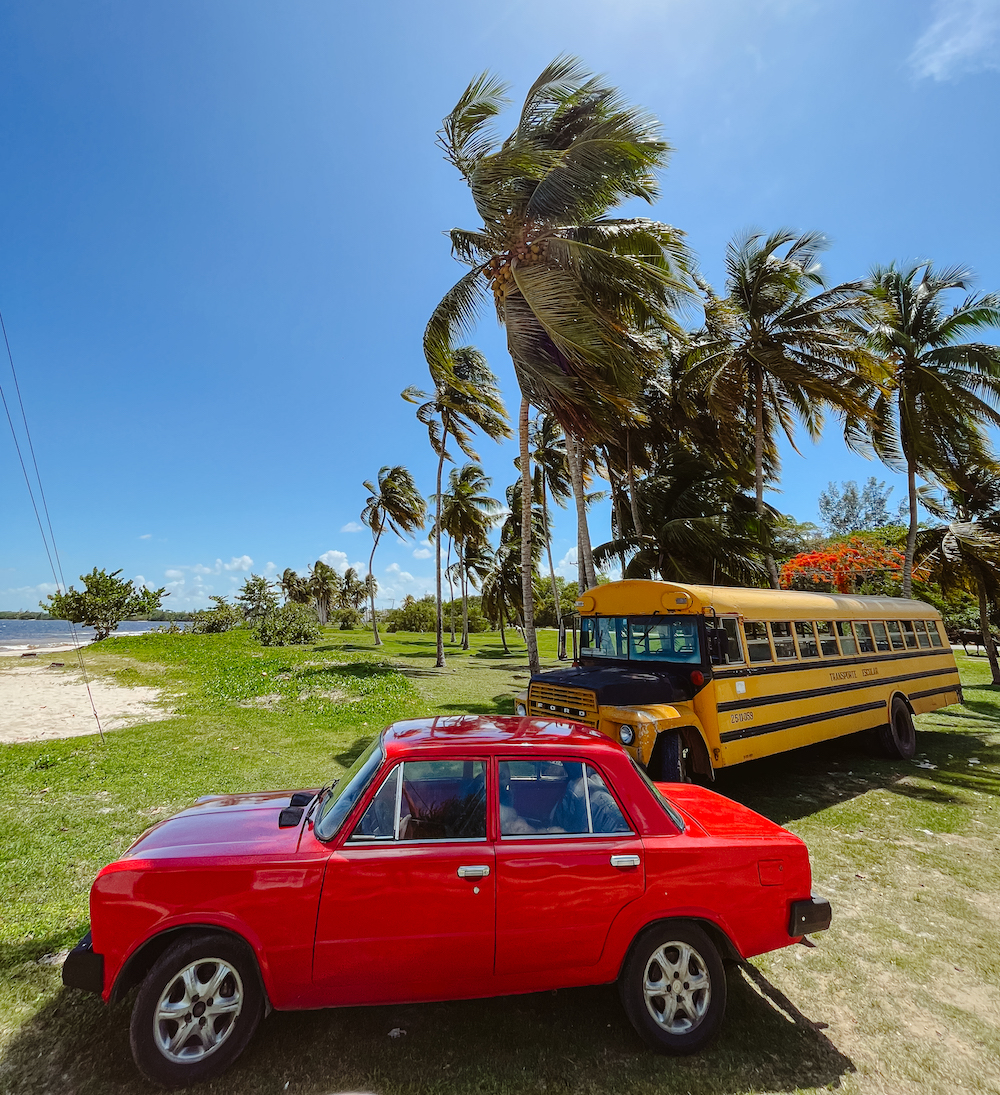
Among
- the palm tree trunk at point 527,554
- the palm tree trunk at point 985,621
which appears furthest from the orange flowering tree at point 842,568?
the palm tree trunk at point 527,554

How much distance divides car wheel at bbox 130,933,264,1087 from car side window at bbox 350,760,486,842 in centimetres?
86

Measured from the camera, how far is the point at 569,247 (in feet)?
36.5

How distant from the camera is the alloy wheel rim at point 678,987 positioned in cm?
312

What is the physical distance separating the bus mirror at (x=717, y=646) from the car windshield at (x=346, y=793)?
4.88 meters

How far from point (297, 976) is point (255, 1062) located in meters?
0.64

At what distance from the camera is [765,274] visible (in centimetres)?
1524

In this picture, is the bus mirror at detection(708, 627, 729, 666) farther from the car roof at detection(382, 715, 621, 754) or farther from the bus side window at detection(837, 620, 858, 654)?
the car roof at detection(382, 715, 621, 754)

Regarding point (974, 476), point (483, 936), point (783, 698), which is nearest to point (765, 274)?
point (974, 476)

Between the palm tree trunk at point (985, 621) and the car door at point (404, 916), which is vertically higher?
the palm tree trunk at point (985, 621)

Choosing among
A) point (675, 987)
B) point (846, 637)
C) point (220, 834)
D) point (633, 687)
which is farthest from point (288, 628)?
point (675, 987)

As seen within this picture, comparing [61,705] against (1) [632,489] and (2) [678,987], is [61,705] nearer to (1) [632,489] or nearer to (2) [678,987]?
(2) [678,987]

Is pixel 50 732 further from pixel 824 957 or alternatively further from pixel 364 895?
pixel 824 957

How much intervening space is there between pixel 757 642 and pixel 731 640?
0.66 m

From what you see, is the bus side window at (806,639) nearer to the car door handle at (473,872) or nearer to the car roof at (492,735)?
the car roof at (492,735)
